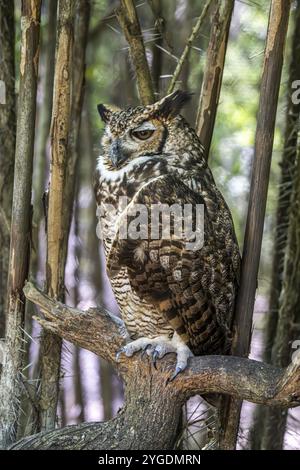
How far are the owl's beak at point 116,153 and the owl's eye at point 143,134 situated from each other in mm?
51

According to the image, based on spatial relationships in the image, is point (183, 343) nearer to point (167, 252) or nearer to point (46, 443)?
point (167, 252)

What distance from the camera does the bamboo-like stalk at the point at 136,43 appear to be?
2158 millimetres

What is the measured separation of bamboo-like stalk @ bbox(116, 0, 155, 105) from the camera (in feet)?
7.08

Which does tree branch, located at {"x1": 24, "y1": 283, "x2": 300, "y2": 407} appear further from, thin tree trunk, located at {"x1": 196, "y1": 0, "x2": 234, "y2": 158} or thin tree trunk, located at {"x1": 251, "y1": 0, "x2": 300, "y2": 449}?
thin tree trunk, located at {"x1": 251, "y1": 0, "x2": 300, "y2": 449}

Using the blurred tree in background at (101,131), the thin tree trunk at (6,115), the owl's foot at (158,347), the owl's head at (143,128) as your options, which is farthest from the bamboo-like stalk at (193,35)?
the owl's foot at (158,347)

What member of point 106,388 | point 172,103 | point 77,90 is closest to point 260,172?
point 172,103

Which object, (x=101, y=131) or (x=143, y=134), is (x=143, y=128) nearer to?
(x=143, y=134)

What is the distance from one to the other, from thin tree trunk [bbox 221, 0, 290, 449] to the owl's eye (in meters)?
0.29

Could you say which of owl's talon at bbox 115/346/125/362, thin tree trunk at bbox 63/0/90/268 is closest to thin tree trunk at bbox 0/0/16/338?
thin tree trunk at bbox 63/0/90/268

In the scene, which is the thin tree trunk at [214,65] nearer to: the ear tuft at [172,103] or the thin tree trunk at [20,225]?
the ear tuft at [172,103]

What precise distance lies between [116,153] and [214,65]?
39 cm

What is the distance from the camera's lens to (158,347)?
2.03 metres
